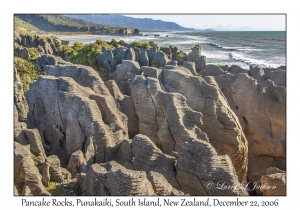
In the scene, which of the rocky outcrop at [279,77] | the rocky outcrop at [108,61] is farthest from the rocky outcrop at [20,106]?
the rocky outcrop at [279,77]

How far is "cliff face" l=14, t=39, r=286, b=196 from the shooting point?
8.97 m

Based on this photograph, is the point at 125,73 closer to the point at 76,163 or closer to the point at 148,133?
the point at 148,133

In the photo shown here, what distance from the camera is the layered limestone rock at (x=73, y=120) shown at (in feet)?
38.9

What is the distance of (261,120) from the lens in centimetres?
1623

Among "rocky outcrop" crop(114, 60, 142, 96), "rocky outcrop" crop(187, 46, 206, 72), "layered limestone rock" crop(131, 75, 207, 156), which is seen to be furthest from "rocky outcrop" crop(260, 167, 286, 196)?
"rocky outcrop" crop(187, 46, 206, 72)

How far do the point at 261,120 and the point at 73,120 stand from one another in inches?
395

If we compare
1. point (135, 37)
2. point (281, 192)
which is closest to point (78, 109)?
point (281, 192)

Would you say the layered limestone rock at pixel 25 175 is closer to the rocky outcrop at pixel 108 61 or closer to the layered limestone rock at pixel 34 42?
the rocky outcrop at pixel 108 61

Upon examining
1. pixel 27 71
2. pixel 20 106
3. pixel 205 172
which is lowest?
pixel 205 172

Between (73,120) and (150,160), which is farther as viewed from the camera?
(73,120)

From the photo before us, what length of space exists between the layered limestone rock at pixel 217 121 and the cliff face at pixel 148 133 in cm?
5

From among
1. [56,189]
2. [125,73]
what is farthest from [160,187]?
[125,73]

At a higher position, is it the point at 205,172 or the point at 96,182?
the point at 205,172

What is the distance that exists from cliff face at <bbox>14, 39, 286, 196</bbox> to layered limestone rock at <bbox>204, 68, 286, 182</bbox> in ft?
0.17
